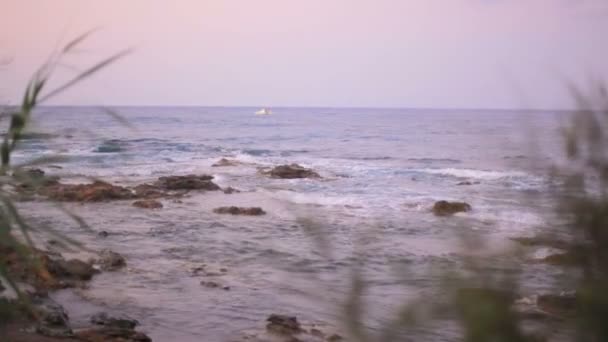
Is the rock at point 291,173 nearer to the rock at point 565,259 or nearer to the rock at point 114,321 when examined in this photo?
the rock at point 114,321

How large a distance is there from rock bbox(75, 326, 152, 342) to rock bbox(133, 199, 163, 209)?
10.9 m

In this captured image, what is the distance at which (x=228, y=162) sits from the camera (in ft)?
104

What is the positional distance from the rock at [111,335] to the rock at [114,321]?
17 cm

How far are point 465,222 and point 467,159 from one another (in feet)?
107

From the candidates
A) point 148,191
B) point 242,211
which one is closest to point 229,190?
point 148,191

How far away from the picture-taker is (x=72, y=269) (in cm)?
967

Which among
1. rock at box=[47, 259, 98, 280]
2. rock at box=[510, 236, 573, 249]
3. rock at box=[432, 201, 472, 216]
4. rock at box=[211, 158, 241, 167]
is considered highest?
rock at box=[510, 236, 573, 249]

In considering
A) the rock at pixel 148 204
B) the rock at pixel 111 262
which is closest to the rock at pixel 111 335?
the rock at pixel 111 262

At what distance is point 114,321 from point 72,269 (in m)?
2.60

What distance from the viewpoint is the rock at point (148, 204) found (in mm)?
17891

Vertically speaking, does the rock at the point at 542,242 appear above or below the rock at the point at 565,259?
above

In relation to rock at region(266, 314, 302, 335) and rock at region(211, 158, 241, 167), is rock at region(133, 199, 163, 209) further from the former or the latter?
rock at region(211, 158, 241, 167)

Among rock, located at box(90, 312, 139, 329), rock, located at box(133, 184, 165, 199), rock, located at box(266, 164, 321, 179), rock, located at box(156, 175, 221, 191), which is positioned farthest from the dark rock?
rock, located at box(266, 164, 321, 179)

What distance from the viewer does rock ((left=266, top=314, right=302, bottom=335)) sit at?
727 cm
